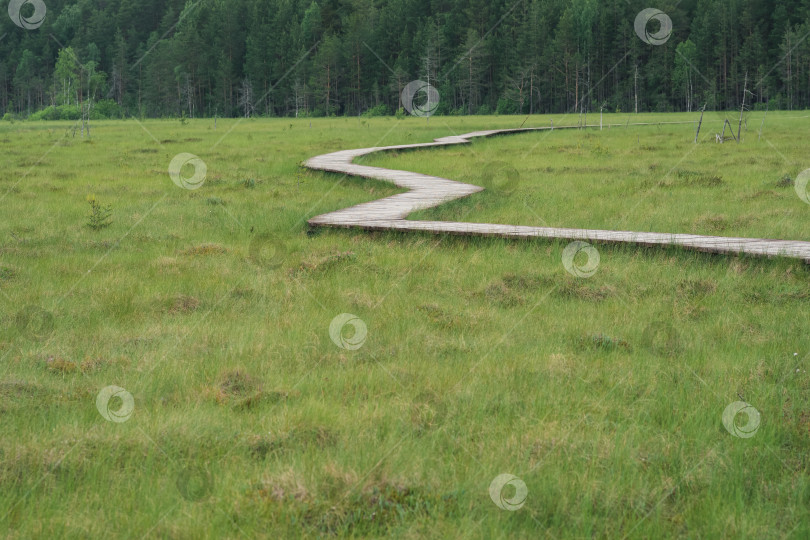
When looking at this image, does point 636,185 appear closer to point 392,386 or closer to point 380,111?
point 392,386

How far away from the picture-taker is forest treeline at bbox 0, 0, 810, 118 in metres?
74.6

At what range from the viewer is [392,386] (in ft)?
13.4

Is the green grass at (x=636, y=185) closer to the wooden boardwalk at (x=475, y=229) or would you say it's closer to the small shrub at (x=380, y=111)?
the wooden boardwalk at (x=475, y=229)

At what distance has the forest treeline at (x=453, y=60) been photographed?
74562mm

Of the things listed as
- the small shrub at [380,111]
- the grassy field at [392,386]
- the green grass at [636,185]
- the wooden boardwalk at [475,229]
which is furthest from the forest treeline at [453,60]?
the grassy field at [392,386]

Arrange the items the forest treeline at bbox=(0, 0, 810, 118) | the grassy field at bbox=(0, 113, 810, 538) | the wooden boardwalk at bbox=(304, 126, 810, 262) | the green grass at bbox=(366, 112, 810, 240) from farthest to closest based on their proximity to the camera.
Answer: the forest treeline at bbox=(0, 0, 810, 118) < the green grass at bbox=(366, 112, 810, 240) < the wooden boardwalk at bbox=(304, 126, 810, 262) < the grassy field at bbox=(0, 113, 810, 538)

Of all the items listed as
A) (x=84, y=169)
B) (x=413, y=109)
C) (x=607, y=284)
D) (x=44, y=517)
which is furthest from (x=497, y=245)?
(x=413, y=109)

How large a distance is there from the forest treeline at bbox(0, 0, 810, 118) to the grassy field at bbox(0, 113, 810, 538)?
64292mm

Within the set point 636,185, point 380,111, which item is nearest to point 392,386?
point 636,185

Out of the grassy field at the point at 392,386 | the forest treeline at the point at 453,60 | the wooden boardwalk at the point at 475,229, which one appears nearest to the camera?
the grassy field at the point at 392,386

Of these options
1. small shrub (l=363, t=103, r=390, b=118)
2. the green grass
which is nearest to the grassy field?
the green grass

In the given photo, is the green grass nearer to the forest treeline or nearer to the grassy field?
the grassy field

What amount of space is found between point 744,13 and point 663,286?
79.9m

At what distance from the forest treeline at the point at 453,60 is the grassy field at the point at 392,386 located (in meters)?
64.3
